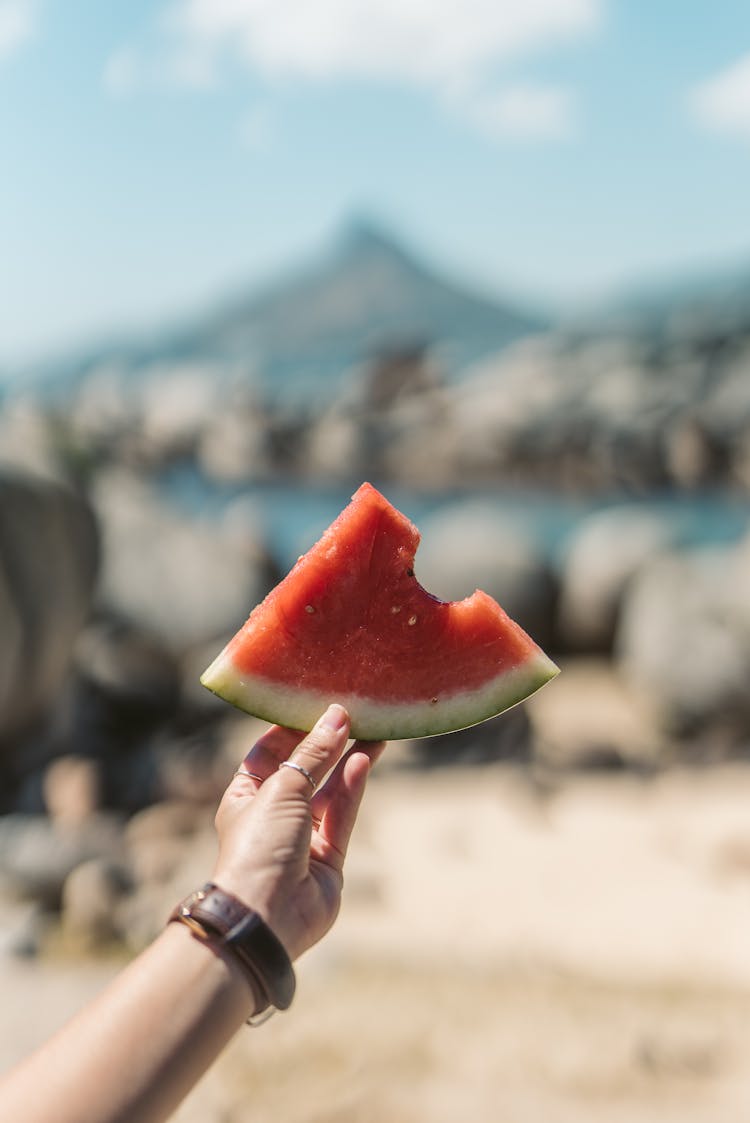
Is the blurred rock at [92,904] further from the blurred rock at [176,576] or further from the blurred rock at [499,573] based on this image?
the blurred rock at [499,573]

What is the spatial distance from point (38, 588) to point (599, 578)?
6155mm

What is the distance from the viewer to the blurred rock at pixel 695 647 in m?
7.82

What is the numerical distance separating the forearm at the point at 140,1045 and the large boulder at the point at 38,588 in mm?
4106

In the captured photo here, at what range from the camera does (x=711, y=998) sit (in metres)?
4.34

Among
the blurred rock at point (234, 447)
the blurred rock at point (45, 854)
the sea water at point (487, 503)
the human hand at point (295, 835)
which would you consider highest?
the blurred rock at point (234, 447)

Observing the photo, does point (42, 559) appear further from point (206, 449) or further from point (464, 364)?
point (464, 364)

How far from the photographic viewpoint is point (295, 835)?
191cm

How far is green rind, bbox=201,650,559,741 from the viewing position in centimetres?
238

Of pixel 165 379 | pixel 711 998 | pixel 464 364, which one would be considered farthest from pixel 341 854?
pixel 165 379

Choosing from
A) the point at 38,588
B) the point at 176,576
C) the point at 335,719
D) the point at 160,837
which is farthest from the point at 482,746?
the point at 335,719

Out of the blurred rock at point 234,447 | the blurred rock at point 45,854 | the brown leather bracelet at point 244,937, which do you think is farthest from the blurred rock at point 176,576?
the blurred rock at point 234,447

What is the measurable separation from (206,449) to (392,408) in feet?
22.8

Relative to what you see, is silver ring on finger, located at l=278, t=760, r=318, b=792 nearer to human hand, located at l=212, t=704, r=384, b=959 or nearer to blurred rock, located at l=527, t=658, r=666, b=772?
human hand, located at l=212, t=704, r=384, b=959

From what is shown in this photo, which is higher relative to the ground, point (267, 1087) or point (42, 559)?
point (42, 559)
